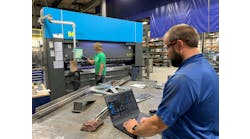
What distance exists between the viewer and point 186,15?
6699 millimetres

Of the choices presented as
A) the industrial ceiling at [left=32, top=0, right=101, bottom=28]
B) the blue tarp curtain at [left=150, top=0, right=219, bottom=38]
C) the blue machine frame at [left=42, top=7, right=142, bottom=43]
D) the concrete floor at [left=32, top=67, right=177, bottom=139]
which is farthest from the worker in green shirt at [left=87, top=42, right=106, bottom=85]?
the industrial ceiling at [left=32, top=0, right=101, bottom=28]

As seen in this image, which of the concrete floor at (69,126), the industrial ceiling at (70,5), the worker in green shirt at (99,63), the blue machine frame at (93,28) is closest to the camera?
the concrete floor at (69,126)

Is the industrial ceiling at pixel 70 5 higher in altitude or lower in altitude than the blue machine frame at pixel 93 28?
higher

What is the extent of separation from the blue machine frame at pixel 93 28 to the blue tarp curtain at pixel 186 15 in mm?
1928

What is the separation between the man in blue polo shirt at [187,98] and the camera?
89 centimetres

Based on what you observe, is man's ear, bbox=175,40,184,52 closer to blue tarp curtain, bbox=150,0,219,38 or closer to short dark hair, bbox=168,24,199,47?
short dark hair, bbox=168,24,199,47

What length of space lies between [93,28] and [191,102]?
394 cm

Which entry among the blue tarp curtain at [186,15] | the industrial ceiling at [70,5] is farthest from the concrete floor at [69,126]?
the industrial ceiling at [70,5]

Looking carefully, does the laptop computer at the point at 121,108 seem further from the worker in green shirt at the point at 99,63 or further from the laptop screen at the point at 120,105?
the worker in green shirt at the point at 99,63

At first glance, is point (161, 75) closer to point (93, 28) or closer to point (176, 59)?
point (93, 28)

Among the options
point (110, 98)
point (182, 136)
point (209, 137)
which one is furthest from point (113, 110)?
point (209, 137)

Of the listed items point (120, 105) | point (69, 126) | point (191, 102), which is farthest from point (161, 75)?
point (191, 102)

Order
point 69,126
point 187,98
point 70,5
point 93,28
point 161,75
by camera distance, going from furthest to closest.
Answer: point 70,5 → point 161,75 → point 93,28 → point 69,126 → point 187,98

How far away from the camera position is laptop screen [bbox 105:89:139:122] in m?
1.33
